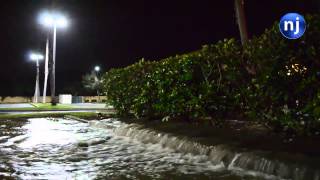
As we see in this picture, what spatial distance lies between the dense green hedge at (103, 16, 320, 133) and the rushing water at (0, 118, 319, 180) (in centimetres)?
129

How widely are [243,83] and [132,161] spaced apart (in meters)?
3.11

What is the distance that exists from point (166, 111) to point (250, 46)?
494 cm

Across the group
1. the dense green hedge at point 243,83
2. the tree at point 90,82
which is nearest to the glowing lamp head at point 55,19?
the dense green hedge at point 243,83

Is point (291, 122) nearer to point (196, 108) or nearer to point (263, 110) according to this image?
point (263, 110)

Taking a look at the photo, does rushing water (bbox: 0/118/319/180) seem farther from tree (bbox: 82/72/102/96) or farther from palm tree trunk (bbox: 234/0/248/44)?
tree (bbox: 82/72/102/96)

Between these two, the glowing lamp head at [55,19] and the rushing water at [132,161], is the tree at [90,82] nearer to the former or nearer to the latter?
the glowing lamp head at [55,19]

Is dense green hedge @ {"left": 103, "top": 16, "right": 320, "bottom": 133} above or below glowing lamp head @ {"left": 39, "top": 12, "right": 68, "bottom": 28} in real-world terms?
below

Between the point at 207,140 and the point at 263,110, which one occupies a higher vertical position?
the point at 263,110

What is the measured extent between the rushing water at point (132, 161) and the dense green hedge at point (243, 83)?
4.23 feet

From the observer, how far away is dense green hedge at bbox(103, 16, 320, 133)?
292 inches

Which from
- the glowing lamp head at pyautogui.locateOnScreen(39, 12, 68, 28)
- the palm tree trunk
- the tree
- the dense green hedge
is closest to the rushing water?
the dense green hedge

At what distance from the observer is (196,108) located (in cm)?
1156

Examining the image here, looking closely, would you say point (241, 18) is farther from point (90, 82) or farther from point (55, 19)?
point (90, 82)

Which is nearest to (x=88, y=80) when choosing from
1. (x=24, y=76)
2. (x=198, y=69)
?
(x=24, y=76)
